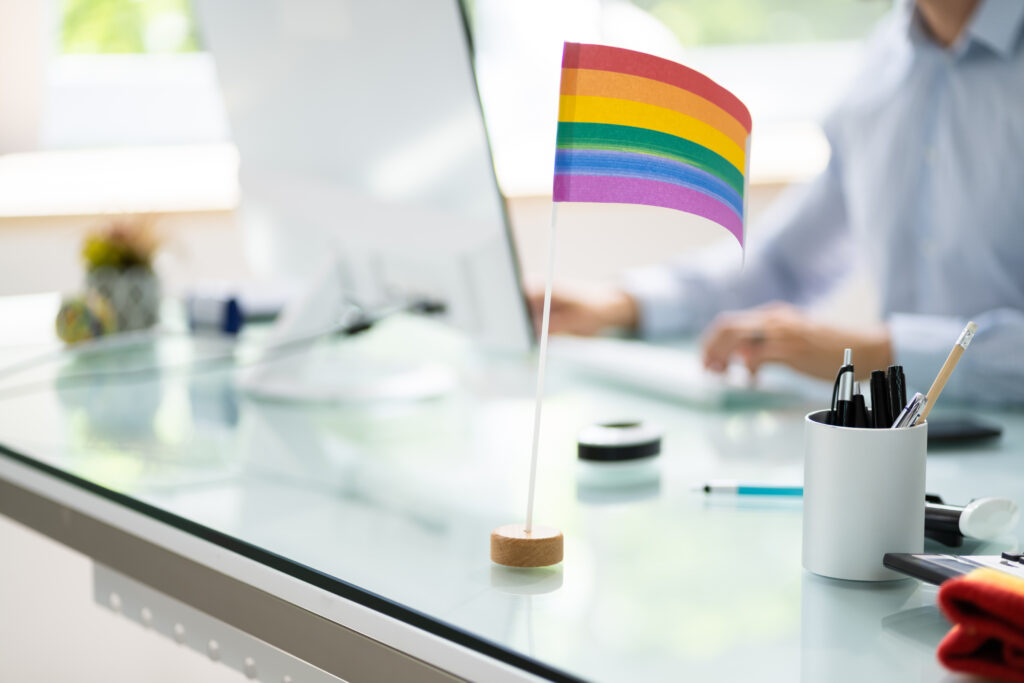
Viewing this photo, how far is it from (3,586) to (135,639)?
26cm

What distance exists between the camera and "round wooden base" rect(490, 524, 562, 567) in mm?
586

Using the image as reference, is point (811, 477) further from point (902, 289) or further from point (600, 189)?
point (902, 289)

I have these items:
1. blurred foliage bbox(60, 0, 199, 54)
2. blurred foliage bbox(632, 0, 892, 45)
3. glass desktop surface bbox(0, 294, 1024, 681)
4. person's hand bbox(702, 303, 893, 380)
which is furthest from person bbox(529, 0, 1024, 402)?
blurred foliage bbox(60, 0, 199, 54)

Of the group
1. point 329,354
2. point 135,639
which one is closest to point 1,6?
point 329,354

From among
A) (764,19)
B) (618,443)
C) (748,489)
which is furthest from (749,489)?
(764,19)

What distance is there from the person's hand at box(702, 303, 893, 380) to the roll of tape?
32 cm

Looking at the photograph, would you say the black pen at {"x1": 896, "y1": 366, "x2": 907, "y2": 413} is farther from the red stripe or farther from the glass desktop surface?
the red stripe

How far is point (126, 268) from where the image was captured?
1435 millimetres

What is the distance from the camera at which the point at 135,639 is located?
965 millimetres

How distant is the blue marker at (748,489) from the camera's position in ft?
2.37

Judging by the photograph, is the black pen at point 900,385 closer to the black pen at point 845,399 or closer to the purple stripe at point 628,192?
the black pen at point 845,399

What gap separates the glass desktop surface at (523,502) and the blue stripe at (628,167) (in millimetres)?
208

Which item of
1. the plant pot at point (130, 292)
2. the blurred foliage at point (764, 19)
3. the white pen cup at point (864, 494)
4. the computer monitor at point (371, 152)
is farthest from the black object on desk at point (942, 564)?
the blurred foliage at point (764, 19)

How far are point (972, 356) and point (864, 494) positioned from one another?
604mm
